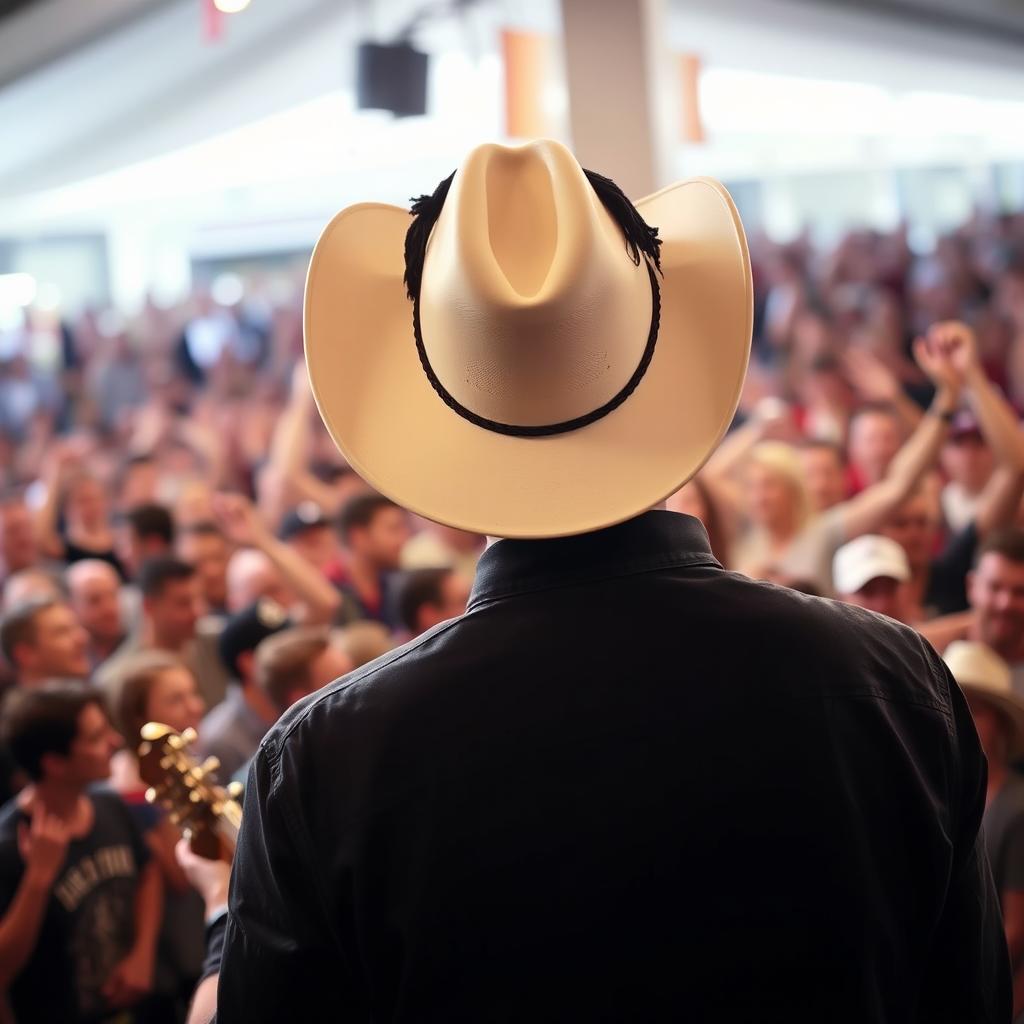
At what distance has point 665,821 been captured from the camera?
106 cm

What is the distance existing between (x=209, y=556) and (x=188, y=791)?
331 centimetres

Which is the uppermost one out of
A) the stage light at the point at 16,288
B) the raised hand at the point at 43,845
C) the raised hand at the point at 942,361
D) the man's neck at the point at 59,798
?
the stage light at the point at 16,288

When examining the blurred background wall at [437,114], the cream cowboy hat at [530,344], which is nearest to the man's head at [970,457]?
the blurred background wall at [437,114]

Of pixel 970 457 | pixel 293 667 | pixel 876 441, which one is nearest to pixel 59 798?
pixel 293 667

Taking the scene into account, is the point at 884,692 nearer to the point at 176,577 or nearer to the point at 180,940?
the point at 180,940

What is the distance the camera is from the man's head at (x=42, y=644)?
144 inches

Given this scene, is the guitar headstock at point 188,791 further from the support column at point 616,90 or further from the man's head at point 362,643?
the support column at point 616,90

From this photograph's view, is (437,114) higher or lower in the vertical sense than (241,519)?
higher

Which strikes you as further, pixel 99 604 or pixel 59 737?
pixel 99 604

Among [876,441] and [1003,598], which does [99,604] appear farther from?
[1003,598]

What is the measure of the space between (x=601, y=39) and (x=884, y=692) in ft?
9.79

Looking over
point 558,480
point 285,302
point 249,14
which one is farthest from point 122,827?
point 249,14

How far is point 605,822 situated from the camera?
106 cm

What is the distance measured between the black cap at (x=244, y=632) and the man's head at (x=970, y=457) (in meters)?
2.35
